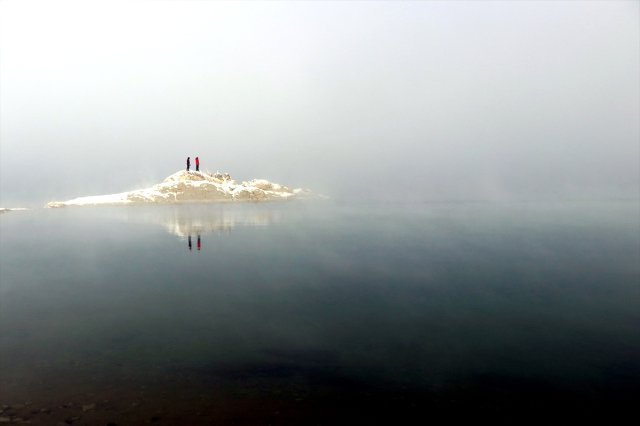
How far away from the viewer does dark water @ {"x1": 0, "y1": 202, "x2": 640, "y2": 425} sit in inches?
568

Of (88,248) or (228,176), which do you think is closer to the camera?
(88,248)

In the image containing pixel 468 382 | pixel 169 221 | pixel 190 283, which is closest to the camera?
pixel 468 382

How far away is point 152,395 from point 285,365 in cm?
530

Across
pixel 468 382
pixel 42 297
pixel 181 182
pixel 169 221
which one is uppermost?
pixel 181 182

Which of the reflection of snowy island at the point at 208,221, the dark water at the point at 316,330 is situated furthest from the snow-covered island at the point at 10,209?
the dark water at the point at 316,330

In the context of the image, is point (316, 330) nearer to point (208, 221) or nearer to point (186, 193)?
point (208, 221)

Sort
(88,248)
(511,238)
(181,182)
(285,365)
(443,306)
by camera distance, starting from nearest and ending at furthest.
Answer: (285,365)
(443,306)
(88,248)
(511,238)
(181,182)

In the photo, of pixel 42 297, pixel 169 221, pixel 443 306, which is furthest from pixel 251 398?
pixel 169 221

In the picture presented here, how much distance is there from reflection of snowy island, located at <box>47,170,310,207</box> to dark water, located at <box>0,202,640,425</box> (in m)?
39.0

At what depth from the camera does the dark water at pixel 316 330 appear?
47.3ft

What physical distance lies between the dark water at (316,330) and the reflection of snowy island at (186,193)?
39009 mm

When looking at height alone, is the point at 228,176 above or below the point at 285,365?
above

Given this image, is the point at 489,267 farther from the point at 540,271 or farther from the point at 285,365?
the point at 285,365

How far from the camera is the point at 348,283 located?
30.2 m
